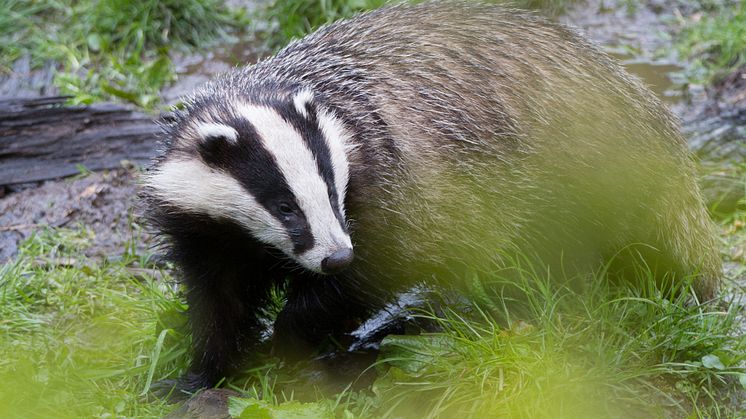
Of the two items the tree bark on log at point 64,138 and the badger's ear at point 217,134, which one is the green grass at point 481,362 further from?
the tree bark on log at point 64,138

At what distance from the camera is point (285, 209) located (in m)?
3.77

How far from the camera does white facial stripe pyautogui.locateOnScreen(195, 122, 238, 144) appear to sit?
12.5ft

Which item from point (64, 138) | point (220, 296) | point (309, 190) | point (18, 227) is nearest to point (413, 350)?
point (220, 296)

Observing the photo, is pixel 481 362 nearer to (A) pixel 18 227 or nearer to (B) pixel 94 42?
(A) pixel 18 227

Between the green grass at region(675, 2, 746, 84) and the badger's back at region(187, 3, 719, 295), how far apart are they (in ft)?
10.1

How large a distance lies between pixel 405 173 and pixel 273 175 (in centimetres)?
91

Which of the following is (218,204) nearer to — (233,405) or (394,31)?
(233,405)

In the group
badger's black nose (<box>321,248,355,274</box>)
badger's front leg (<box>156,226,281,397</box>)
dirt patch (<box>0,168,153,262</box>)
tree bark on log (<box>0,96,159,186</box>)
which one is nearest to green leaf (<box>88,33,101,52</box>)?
tree bark on log (<box>0,96,159,186</box>)

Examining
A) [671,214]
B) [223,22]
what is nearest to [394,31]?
[671,214]

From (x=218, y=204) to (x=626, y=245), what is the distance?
2311 millimetres

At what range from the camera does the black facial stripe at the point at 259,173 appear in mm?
3732

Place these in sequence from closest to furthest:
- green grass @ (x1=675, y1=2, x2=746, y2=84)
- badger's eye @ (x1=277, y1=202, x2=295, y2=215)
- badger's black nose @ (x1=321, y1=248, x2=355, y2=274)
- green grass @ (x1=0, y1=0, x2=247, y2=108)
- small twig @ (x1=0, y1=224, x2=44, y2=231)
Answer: badger's black nose @ (x1=321, y1=248, x2=355, y2=274) < badger's eye @ (x1=277, y1=202, x2=295, y2=215) < small twig @ (x1=0, y1=224, x2=44, y2=231) < green grass @ (x1=0, y1=0, x2=247, y2=108) < green grass @ (x1=675, y1=2, x2=746, y2=84)

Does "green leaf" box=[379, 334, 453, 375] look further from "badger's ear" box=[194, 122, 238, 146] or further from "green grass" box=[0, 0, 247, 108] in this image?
"green grass" box=[0, 0, 247, 108]

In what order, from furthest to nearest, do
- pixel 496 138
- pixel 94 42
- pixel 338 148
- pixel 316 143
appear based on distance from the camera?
pixel 94 42 < pixel 496 138 < pixel 338 148 < pixel 316 143
